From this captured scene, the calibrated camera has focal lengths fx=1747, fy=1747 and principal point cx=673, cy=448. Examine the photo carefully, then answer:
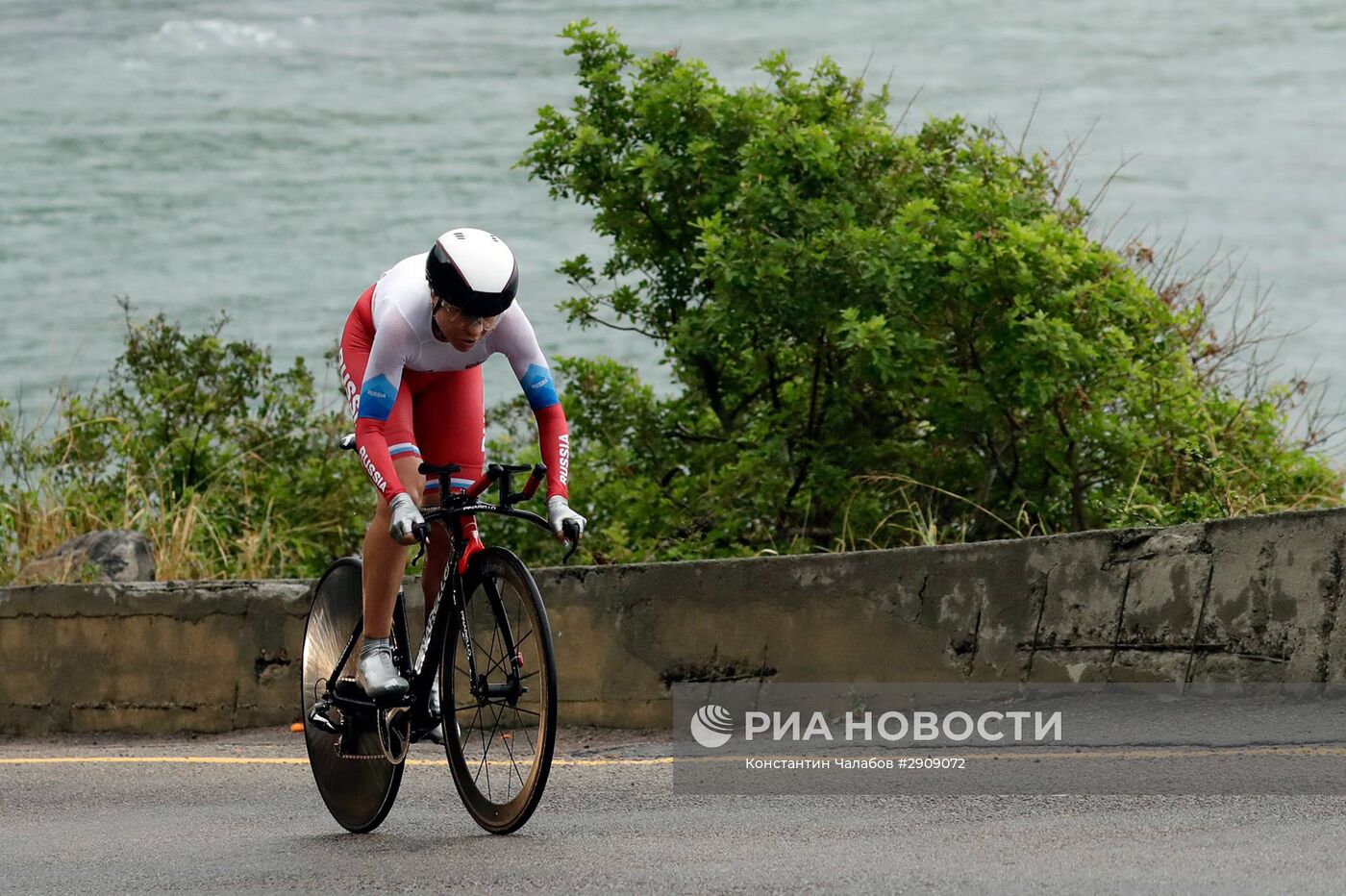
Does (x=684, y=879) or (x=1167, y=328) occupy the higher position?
(x=1167, y=328)

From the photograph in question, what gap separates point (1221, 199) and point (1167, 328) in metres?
29.2

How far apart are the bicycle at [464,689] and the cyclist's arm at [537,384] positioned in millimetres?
211

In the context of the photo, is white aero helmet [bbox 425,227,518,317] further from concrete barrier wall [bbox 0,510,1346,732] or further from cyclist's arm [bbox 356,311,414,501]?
concrete barrier wall [bbox 0,510,1346,732]

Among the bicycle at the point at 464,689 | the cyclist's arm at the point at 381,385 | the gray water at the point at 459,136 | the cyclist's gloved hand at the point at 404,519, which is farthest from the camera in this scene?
the gray water at the point at 459,136

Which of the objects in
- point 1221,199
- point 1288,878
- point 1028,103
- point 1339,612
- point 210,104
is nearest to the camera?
point 1288,878

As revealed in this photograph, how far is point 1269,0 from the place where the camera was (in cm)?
4834

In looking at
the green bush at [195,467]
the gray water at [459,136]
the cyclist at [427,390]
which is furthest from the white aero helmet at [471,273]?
the gray water at [459,136]

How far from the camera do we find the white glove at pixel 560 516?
19.3ft

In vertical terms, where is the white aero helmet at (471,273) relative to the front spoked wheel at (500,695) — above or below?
above

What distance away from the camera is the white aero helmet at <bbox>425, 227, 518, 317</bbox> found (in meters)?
5.85

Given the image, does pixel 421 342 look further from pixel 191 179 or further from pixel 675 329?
pixel 191 179

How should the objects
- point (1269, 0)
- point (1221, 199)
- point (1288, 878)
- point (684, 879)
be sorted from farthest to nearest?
1. point (1269, 0)
2. point (1221, 199)
3. point (684, 879)
4. point (1288, 878)

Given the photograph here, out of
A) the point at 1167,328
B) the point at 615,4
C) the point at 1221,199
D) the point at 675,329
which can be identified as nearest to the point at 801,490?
the point at 675,329

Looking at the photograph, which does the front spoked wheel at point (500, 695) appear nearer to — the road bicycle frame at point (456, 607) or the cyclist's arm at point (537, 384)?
the road bicycle frame at point (456, 607)
